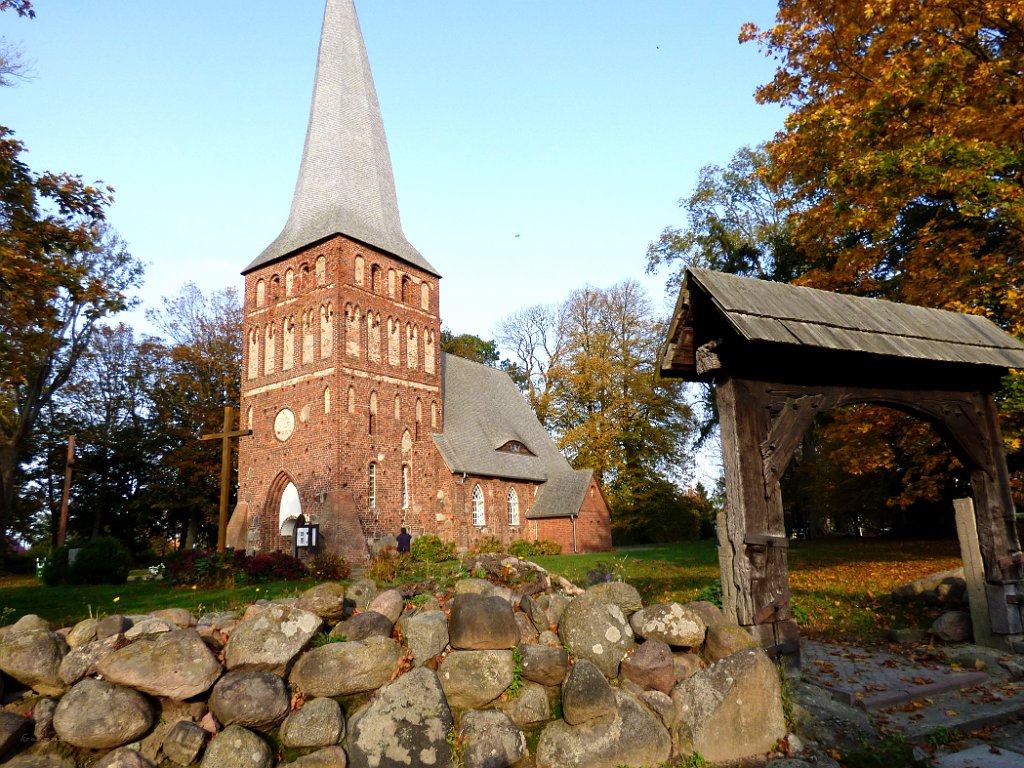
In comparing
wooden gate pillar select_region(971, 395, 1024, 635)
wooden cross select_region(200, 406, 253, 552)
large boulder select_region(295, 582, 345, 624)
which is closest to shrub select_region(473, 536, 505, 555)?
wooden cross select_region(200, 406, 253, 552)

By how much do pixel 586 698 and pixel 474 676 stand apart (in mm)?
956

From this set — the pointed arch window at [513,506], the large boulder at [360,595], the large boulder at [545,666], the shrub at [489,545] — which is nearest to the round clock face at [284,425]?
the shrub at [489,545]

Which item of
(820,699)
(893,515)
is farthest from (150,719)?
(893,515)

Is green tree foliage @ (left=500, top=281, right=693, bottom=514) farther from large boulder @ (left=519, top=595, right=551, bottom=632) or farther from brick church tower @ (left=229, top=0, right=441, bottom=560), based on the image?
large boulder @ (left=519, top=595, right=551, bottom=632)

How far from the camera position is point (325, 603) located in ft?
20.9

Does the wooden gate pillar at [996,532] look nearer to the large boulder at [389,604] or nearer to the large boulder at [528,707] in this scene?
the large boulder at [528,707]

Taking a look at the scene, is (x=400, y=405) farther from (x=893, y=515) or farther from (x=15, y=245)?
(x=893, y=515)

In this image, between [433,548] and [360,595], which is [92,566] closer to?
[433,548]

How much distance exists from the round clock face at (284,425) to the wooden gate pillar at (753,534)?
22781 mm

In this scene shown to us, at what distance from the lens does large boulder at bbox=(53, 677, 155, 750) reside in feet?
16.9

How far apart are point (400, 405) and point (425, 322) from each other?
Result: 14.0 feet

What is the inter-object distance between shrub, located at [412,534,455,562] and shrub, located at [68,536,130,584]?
10.9 meters

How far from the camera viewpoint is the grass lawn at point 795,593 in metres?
9.82

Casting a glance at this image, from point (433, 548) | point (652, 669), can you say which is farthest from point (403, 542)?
point (652, 669)
